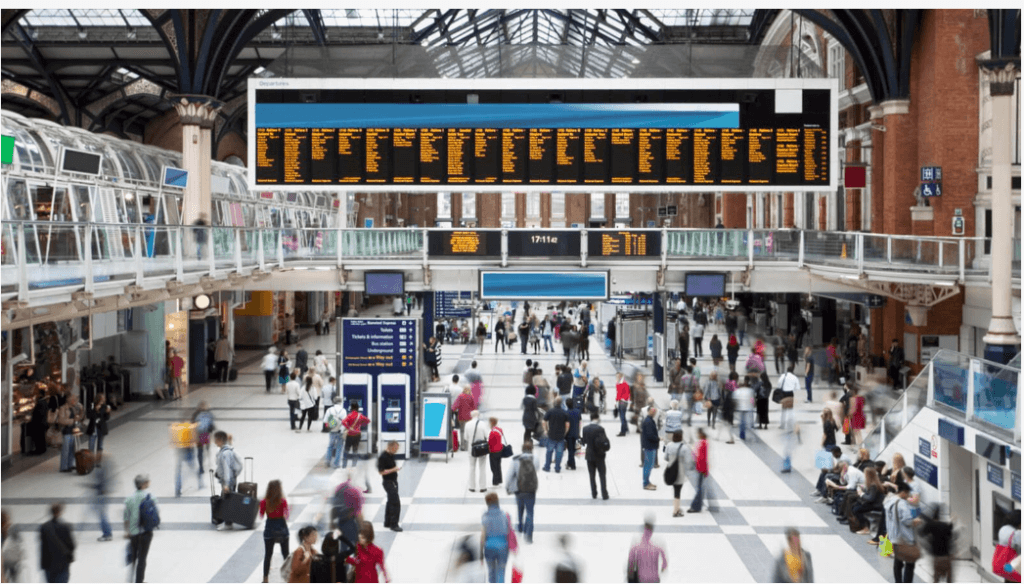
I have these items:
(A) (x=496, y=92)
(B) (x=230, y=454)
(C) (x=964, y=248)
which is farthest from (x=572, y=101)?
(B) (x=230, y=454)

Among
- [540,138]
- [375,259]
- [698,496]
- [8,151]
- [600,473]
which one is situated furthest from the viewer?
[375,259]

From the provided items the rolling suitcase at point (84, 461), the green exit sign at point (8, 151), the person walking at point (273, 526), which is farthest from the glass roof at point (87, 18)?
the person walking at point (273, 526)

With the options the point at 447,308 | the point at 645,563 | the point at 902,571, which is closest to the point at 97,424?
the point at 645,563

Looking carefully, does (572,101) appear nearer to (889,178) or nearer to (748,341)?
(889,178)

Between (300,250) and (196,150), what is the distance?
Result: 447cm

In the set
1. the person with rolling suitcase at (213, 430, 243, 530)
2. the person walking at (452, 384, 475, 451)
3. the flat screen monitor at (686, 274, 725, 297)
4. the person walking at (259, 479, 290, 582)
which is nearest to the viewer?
the person walking at (259, 479, 290, 582)

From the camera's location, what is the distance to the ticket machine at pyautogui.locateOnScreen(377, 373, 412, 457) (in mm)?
17172

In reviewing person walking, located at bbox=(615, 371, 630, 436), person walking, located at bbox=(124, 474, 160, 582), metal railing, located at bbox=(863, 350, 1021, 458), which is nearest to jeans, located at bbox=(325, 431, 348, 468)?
person walking, located at bbox=(124, 474, 160, 582)

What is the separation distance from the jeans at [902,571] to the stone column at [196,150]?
19.4 meters

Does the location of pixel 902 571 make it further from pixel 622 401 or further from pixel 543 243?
pixel 543 243

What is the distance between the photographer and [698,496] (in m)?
13.7

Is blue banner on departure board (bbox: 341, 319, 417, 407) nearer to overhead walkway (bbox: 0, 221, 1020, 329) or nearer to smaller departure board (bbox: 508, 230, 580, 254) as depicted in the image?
overhead walkway (bbox: 0, 221, 1020, 329)

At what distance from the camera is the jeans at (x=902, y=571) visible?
10.4 m

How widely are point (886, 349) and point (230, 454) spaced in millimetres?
19502
